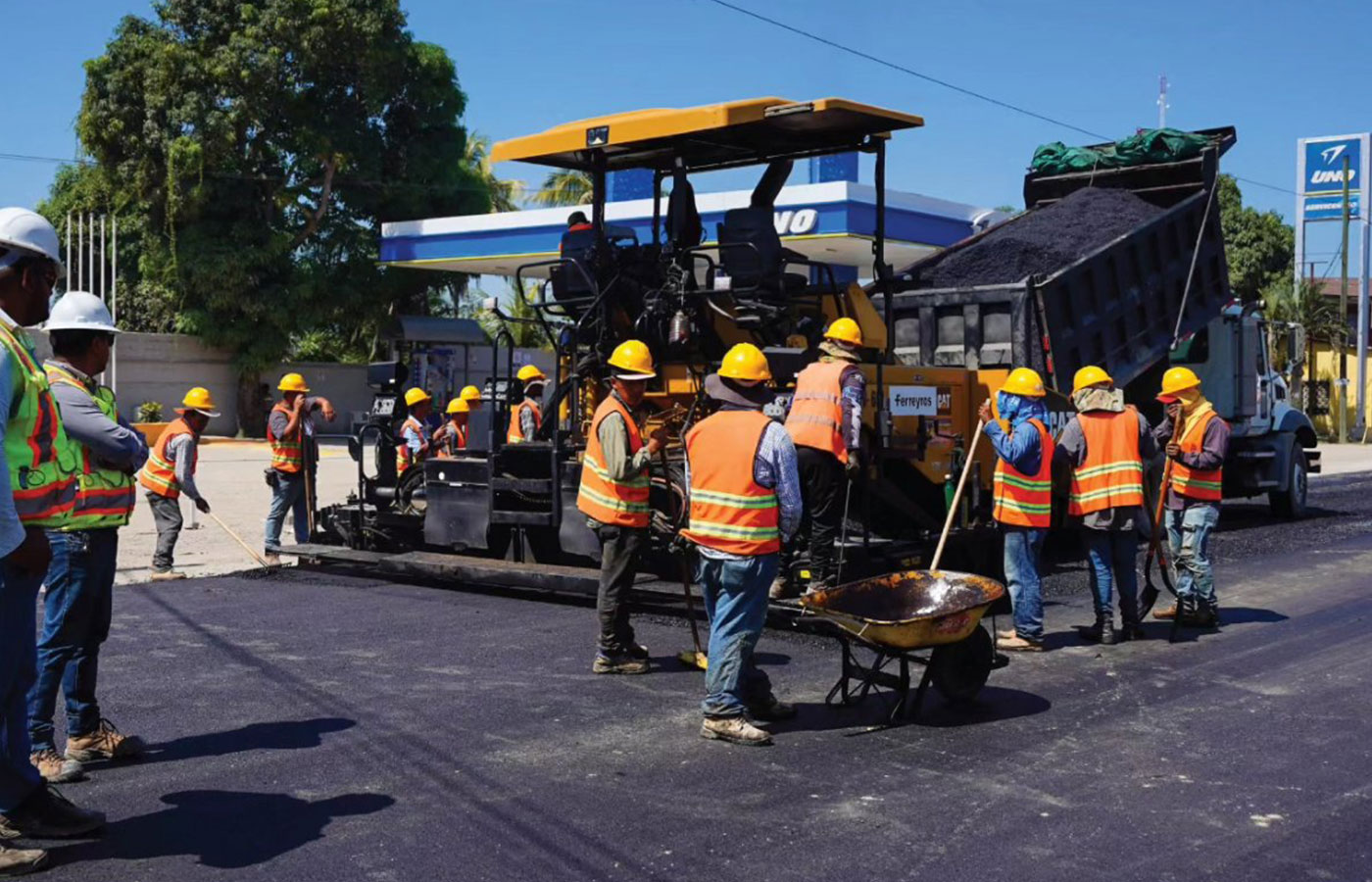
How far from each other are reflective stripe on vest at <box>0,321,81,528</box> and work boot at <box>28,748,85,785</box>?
124 centimetres

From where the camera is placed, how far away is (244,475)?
22125 mm

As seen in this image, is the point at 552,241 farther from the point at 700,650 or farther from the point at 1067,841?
the point at 1067,841

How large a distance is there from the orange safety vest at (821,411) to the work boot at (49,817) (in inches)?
184

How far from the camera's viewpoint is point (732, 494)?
600cm

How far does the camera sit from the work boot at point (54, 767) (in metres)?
5.34

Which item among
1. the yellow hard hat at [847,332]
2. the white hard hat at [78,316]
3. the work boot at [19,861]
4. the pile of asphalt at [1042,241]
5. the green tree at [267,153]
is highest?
the green tree at [267,153]

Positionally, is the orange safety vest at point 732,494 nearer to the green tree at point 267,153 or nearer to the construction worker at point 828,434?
the construction worker at point 828,434

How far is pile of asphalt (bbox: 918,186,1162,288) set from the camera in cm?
1202

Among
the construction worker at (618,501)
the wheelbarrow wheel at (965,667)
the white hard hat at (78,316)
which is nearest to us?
the white hard hat at (78,316)

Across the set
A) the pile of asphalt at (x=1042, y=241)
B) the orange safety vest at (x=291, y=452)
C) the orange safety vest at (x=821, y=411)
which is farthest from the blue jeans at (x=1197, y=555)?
the orange safety vest at (x=291, y=452)

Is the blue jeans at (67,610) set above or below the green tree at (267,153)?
below

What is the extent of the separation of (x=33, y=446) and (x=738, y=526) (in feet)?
9.27

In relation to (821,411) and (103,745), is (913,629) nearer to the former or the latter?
(821,411)

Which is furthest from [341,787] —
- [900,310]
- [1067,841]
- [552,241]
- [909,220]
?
[552,241]
